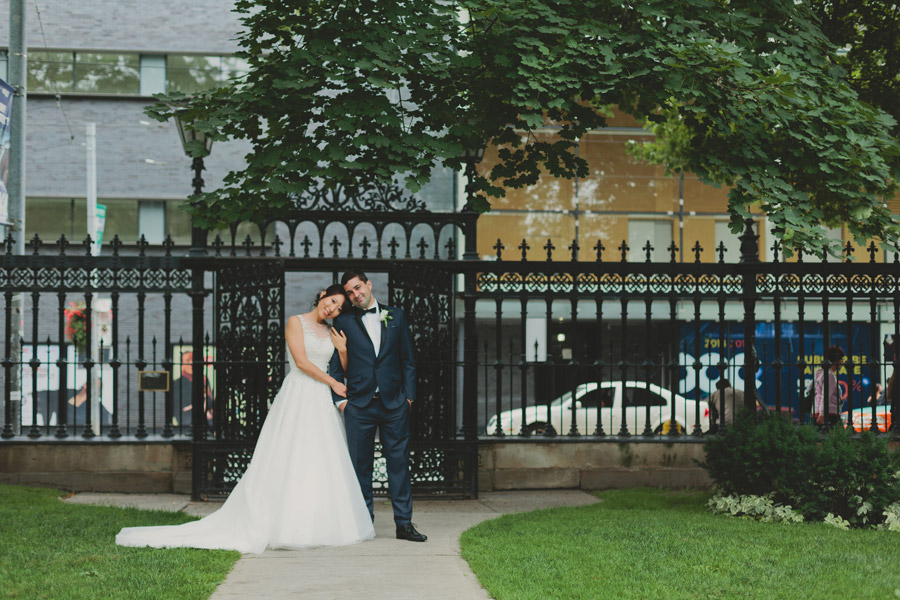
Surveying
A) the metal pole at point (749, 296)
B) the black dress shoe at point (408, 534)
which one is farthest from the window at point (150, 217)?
the black dress shoe at point (408, 534)

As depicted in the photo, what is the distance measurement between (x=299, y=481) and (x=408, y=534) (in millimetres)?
999

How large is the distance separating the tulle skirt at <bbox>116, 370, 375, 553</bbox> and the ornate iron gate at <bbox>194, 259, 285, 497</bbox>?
2.77 m

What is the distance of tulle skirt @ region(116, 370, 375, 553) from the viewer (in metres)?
8.16

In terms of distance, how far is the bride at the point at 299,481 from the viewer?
8180 mm

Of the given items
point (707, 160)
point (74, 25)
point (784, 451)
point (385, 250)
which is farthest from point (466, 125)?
point (74, 25)

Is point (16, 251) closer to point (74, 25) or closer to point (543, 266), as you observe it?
point (543, 266)

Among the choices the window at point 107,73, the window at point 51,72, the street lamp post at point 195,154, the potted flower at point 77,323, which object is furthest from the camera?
the window at point 107,73

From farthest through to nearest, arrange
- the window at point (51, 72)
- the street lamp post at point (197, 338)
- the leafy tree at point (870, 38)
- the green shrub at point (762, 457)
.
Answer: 1. the window at point (51, 72)
2. the leafy tree at point (870, 38)
3. the street lamp post at point (197, 338)
4. the green shrub at point (762, 457)

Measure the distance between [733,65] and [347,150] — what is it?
3.59 metres

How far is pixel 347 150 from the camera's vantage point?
9805mm

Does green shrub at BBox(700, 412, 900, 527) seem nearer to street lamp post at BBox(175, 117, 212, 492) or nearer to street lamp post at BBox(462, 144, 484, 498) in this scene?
street lamp post at BBox(462, 144, 484, 498)

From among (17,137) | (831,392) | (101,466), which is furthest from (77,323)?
(831,392)

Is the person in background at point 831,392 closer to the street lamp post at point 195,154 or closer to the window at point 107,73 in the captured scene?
the street lamp post at point 195,154

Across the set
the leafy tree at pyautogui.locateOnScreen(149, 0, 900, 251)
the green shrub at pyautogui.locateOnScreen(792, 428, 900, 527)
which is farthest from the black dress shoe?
the green shrub at pyautogui.locateOnScreen(792, 428, 900, 527)
